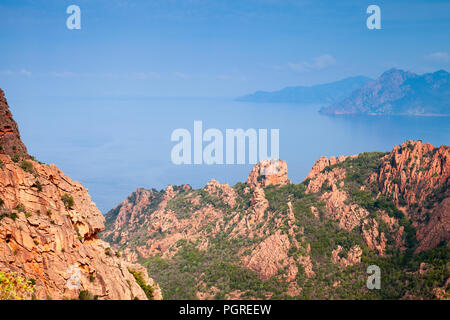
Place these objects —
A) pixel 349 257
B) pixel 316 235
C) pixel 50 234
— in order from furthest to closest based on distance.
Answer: pixel 316 235, pixel 349 257, pixel 50 234

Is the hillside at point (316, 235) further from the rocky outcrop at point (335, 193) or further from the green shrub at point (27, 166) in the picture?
the green shrub at point (27, 166)

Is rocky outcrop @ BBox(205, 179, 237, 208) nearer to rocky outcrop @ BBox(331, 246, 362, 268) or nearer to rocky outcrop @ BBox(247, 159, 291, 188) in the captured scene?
rocky outcrop @ BBox(247, 159, 291, 188)

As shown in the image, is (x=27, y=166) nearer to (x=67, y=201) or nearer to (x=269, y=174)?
(x=67, y=201)

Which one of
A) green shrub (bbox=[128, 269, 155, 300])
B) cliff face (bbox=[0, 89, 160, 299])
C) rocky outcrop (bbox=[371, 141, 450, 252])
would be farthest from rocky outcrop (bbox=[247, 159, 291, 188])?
cliff face (bbox=[0, 89, 160, 299])

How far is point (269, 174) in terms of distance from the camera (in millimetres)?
66312

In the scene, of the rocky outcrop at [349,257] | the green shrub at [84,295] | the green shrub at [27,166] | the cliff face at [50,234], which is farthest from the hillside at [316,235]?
the green shrub at [84,295]

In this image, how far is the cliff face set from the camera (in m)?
19.6

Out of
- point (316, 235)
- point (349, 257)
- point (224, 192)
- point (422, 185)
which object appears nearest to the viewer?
point (349, 257)

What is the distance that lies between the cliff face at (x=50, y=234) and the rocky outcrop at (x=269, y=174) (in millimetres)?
40326

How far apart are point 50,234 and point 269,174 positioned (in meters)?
47.4

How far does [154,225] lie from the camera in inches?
2591

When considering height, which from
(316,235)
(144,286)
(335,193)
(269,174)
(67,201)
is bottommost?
(316,235)

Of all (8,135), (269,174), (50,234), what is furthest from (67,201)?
(269,174)

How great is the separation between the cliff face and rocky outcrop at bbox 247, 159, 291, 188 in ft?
132
